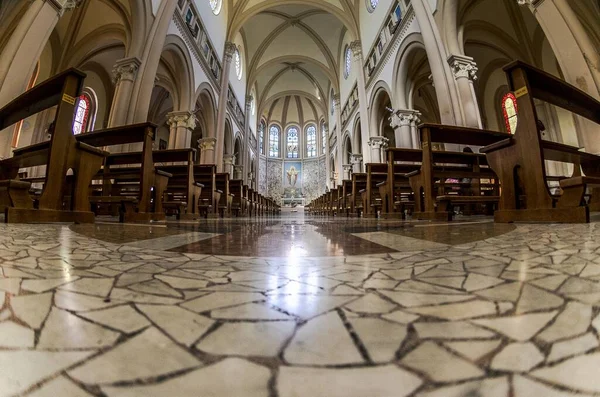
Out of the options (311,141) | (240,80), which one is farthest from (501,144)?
(311,141)

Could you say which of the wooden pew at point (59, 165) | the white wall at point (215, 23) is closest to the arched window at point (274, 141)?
the white wall at point (215, 23)

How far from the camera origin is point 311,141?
2348 cm

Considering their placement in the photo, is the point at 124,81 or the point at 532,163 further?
the point at 124,81

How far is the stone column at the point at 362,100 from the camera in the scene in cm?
1034

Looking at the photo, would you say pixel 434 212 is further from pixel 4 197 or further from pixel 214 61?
pixel 214 61

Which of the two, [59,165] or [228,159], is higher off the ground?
[228,159]

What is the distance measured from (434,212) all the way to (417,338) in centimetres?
333

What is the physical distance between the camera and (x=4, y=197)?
3.17 meters

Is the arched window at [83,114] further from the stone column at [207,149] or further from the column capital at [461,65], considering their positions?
the column capital at [461,65]

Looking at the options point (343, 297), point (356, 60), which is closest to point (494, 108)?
point (356, 60)

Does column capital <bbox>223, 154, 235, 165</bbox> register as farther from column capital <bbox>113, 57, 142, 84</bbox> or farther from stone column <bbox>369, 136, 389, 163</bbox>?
column capital <bbox>113, 57, 142, 84</bbox>

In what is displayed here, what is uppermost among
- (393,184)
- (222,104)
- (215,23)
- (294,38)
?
(294,38)

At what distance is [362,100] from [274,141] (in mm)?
13518

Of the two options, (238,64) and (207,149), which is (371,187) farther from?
(238,64)
